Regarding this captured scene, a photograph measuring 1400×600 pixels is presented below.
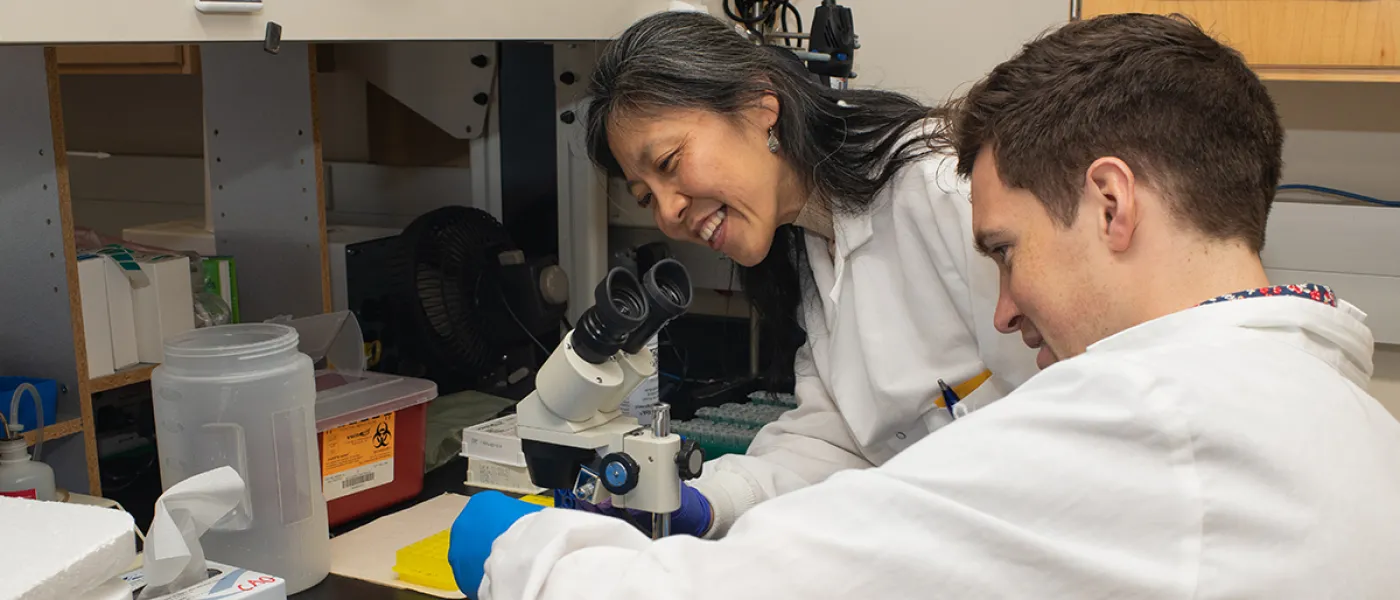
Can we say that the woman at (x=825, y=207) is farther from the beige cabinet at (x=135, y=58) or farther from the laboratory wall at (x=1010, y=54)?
the beige cabinet at (x=135, y=58)

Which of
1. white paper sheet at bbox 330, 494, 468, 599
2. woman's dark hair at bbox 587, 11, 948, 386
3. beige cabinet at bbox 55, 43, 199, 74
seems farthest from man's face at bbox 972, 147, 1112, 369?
beige cabinet at bbox 55, 43, 199, 74

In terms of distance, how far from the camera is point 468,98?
7.43 feet

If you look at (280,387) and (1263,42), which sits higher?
(1263,42)

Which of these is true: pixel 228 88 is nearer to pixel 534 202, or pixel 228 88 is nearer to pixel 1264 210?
pixel 534 202

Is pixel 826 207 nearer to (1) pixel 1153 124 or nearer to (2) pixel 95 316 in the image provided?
(1) pixel 1153 124

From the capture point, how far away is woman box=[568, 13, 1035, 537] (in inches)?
60.7

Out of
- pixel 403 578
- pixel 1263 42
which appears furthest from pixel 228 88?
pixel 1263 42

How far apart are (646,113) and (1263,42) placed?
3.51 ft

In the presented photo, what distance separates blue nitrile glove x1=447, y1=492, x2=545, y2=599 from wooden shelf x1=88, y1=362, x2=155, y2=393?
68cm

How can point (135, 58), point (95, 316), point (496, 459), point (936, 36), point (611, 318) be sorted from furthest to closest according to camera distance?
point (135, 58), point (936, 36), point (496, 459), point (95, 316), point (611, 318)

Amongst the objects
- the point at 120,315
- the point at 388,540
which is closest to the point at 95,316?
the point at 120,315

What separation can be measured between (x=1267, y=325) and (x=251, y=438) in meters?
1.14

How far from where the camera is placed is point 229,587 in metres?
1.22

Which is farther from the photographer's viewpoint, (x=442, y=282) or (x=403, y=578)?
(x=442, y=282)
